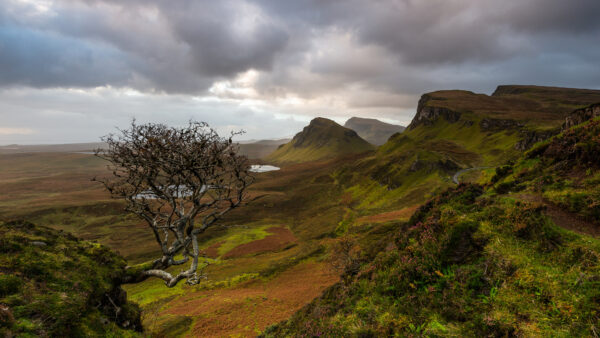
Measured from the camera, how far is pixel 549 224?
332 inches

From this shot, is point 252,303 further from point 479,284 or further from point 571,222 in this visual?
point 571,222

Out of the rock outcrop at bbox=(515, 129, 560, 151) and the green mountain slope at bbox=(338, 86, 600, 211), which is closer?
the green mountain slope at bbox=(338, 86, 600, 211)

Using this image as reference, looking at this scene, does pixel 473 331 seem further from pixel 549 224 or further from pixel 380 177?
pixel 380 177

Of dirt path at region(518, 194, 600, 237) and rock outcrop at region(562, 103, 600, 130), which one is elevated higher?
rock outcrop at region(562, 103, 600, 130)

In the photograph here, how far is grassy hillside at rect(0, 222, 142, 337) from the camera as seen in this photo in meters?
7.00

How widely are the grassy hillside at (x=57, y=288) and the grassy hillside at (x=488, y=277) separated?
7.97 metres

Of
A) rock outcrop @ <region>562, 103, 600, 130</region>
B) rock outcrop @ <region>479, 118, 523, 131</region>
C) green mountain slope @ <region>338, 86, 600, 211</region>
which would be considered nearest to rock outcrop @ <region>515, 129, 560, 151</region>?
green mountain slope @ <region>338, 86, 600, 211</region>

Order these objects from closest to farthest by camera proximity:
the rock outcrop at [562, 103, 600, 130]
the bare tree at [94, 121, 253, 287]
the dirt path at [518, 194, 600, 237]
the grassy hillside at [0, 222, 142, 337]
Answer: the grassy hillside at [0, 222, 142, 337], the dirt path at [518, 194, 600, 237], the bare tree at [94, 121, 253, 287], the rock outcrop at [562, 103, 600, 130]

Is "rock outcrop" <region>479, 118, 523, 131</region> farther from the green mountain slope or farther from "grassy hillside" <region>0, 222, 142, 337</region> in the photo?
"grassy hillside" <region>0, 222, 142, 337</region>

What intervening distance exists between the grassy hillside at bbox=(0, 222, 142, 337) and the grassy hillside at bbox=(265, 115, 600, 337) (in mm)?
7972

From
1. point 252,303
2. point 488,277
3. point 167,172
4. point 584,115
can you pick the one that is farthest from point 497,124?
point 167,172

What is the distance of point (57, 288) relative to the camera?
8.36 metres

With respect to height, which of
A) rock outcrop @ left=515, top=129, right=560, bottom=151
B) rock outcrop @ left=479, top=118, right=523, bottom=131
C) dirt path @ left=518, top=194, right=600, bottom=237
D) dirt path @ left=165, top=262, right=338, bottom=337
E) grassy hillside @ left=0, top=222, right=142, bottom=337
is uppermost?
rock outcrop @ left=479, top=118, right=523, bottom=131

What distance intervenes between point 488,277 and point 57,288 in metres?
14.6
